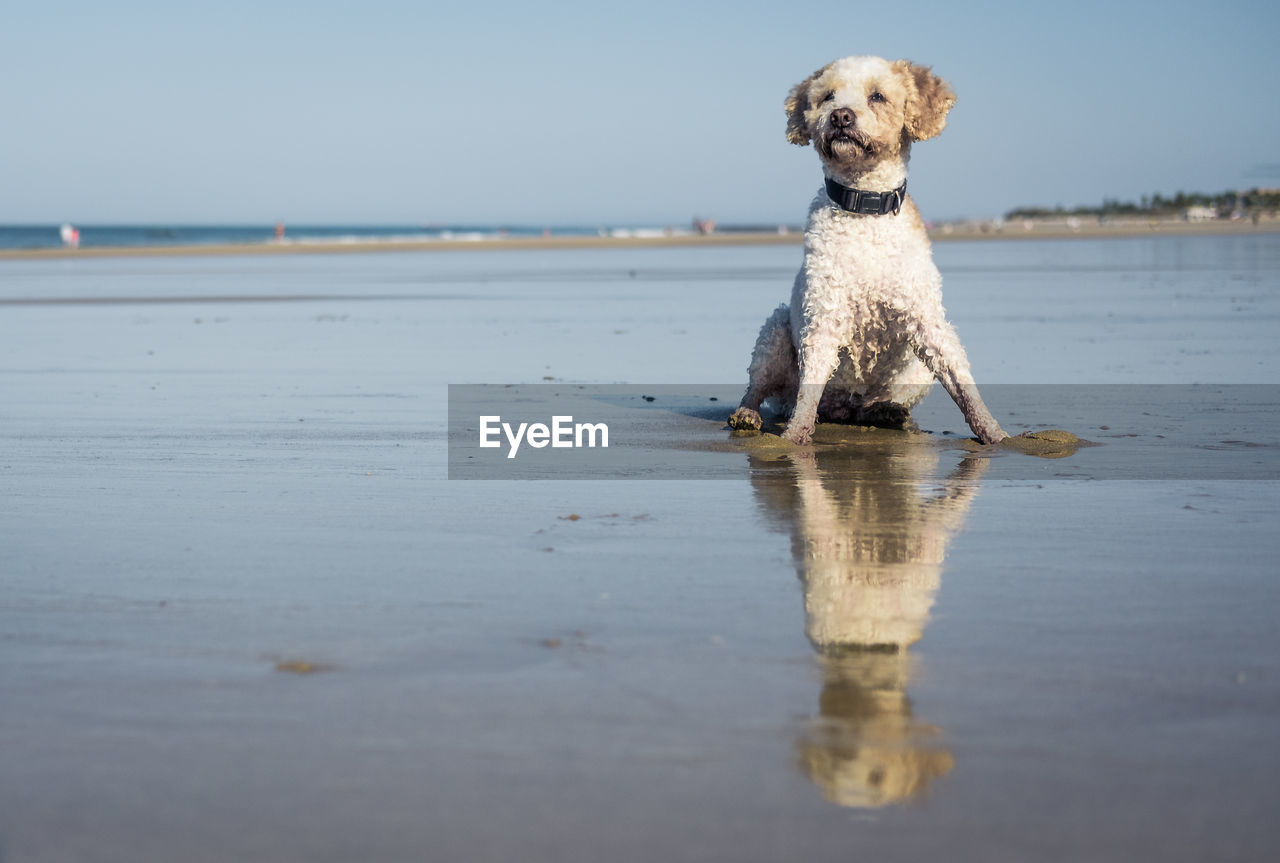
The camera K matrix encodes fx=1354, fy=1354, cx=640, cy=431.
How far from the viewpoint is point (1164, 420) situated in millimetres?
7422

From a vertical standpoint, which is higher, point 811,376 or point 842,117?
point 842,117

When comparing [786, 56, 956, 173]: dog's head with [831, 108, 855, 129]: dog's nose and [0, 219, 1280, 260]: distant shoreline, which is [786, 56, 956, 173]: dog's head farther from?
[0, 219, 1280, 260]: distant shoreline

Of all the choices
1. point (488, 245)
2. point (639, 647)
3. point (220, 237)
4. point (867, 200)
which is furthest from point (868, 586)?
point (220, 237)

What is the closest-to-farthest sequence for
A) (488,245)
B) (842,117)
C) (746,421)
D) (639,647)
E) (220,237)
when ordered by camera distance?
1. (639,647)
2. (842,117)
3. (746,421)
4. (488,245)
5. (220,237)

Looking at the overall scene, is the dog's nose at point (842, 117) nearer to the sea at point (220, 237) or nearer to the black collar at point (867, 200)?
the black collar at point (867, 200)

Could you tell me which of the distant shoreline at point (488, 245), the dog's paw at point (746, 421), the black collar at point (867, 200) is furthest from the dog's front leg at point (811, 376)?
the distant shoreline at point (488, 245)

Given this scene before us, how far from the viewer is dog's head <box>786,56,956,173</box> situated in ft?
21.1

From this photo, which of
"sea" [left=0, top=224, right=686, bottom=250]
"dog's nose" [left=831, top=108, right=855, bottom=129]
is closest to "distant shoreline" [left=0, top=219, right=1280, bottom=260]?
"sea" [left=0, top=224, right=686, bottom=250]

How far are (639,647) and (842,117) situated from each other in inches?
150

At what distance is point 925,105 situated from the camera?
666 centimetres

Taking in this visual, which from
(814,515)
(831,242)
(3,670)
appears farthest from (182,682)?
(831,242)

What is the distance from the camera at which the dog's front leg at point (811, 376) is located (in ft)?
22.4

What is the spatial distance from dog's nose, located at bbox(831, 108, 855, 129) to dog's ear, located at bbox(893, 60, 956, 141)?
43 cm

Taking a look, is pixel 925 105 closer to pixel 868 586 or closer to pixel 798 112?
pixel 798 112
